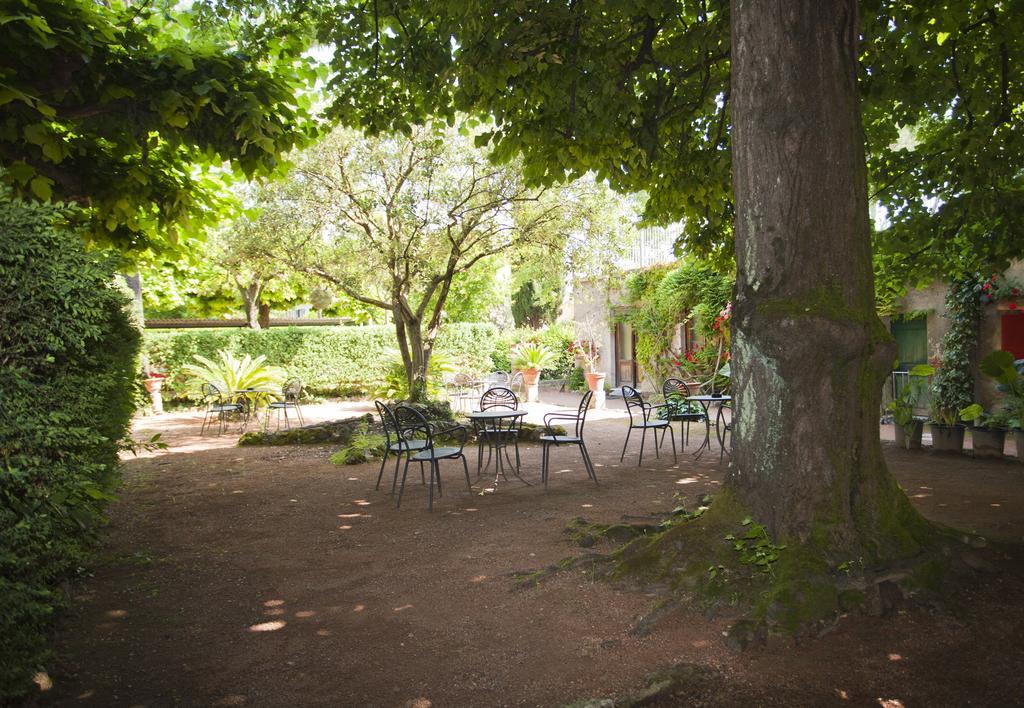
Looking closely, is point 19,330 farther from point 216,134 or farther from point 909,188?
point 909,188

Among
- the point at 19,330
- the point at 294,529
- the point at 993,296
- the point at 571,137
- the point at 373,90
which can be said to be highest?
the point at 373,90

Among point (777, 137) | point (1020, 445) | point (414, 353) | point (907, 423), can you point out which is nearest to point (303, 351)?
point (414, 353)

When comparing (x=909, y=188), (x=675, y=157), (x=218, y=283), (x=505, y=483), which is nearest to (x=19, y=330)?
(x=505, y=483)

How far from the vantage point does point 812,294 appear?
3189 millimetres

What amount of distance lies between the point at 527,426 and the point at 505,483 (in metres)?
3.55

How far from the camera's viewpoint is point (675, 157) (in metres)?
6.52

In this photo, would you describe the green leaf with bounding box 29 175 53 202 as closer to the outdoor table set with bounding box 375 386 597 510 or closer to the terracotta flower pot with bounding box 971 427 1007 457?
the outdoor table set with bounding box 375 386 597 510

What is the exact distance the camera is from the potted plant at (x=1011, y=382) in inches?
288

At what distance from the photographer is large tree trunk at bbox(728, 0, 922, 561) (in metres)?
3.20

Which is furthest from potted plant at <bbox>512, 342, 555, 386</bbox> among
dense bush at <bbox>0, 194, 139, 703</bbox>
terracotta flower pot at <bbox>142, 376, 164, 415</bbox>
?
dense bush at <bbox>0, 194, 139, 703</bbox>

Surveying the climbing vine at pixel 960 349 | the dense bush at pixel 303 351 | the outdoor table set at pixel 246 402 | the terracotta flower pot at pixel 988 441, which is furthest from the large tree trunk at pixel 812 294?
the dense bush at pixel 303 351

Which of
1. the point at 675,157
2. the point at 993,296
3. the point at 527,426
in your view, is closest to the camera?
the point at 675,157

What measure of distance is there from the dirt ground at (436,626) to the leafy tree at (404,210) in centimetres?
545

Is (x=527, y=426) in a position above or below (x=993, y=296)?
below
